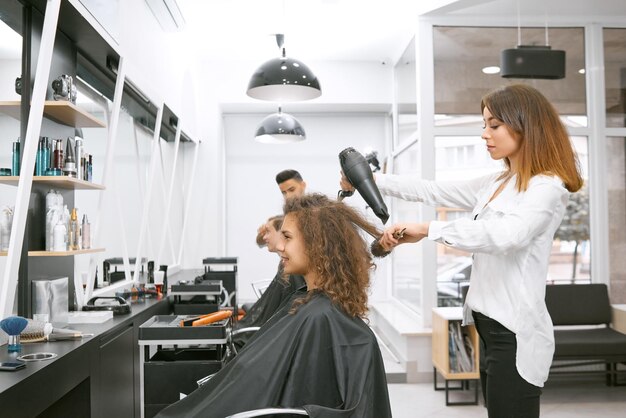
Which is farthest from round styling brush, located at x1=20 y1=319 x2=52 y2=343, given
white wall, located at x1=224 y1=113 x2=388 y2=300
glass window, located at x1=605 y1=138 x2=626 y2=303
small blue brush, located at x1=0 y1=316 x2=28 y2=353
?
white wall, located at x1=224 y1=113 x2=388 y2=300

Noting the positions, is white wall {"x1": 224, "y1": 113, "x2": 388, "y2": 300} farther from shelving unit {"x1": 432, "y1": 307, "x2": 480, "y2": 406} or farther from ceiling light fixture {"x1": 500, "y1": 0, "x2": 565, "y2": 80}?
ceiling light fixture {"x1": 500, "y1": 0, "x2": 565, "y2": 80}

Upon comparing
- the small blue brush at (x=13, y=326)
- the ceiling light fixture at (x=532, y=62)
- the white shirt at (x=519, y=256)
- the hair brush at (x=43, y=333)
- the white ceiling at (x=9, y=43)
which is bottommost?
the hair brush at (x=43, y=333)

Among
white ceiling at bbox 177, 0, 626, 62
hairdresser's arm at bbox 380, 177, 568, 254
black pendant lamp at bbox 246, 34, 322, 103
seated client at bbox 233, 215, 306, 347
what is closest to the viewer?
hairdresser's arm at bbox 380, 177, 568, 254

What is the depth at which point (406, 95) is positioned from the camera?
593cm

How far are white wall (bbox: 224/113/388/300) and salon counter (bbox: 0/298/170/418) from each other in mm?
3873

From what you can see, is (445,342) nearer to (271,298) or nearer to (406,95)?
(271,298)

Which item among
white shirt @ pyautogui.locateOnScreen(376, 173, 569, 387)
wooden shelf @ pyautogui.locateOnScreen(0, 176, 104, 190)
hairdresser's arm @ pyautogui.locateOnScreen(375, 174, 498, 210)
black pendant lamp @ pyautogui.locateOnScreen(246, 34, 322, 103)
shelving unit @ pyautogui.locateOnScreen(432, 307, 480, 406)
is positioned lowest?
shelving unit @ pyautogui.locateOnScreen(432, 307, 480, 406)

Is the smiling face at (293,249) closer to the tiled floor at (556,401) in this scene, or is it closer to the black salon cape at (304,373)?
the black salon cape at (304,373)

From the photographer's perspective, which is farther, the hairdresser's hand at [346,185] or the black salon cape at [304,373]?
the hairdresser's hand at [346,185]

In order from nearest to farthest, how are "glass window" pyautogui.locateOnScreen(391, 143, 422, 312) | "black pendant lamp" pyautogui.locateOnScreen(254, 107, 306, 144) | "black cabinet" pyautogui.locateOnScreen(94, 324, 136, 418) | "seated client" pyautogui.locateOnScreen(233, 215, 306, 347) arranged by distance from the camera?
"black cabinet" pyautogui.locateOnScreen(94, 324, 136, 418) < "seated client" pyautogui.locateOnScreen(233, 215, 306, 347) < "glass window" pyautogui.locateOnScreen(391, 143, 422, 312) < "black pendant lamp" pyautogui.locateOnScreen(254, 107, 306, 144)

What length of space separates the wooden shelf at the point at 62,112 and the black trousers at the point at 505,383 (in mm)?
1869

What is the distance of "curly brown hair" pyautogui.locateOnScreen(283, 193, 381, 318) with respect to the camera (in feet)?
5.42

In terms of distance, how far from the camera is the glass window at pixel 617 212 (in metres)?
4.87

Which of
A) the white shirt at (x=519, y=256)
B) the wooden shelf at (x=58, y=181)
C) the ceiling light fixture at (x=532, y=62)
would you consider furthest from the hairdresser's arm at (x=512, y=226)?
the ceiling light fixture at (x=532, y=62)
